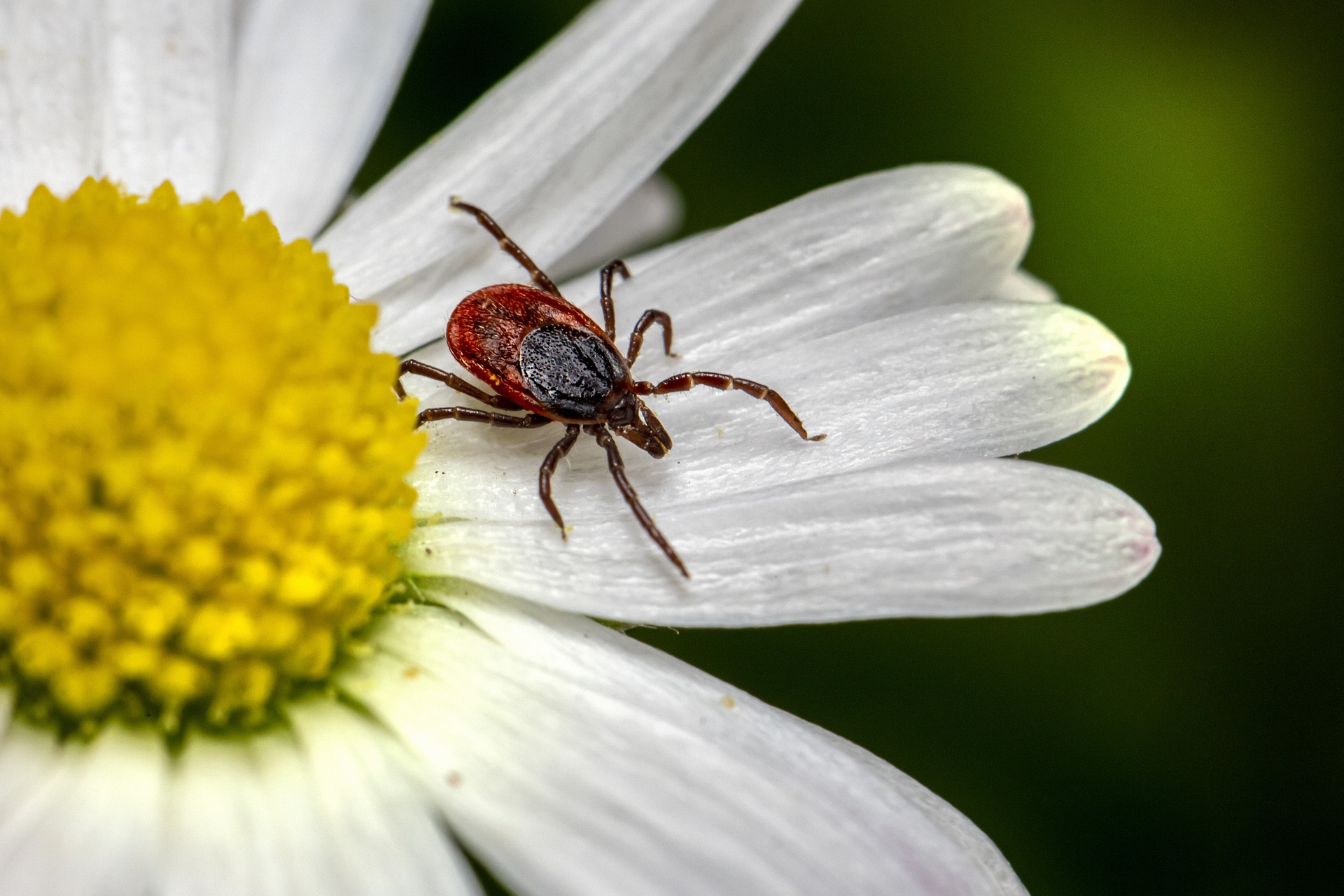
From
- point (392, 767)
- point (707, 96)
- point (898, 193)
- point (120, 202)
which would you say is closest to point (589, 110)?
point (707, 96)

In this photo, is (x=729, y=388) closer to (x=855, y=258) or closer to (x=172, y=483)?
(x=855, y=258)

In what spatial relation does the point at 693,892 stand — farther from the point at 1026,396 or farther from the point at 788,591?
the point at 1026,396

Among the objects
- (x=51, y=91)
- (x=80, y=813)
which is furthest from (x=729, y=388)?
(x=51, y=91)

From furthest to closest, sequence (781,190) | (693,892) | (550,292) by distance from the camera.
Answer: (781,190) < (550,292) < (693,892)

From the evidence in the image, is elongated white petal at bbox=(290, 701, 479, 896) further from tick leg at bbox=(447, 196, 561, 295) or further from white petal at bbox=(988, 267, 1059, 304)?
white petal at bbox=(988, 267, 1059, 304)

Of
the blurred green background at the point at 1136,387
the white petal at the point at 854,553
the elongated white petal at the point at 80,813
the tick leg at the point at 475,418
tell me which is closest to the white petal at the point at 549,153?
the tick leg at the point at 475,418

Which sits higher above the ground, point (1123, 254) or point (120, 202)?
point (120, 202)
